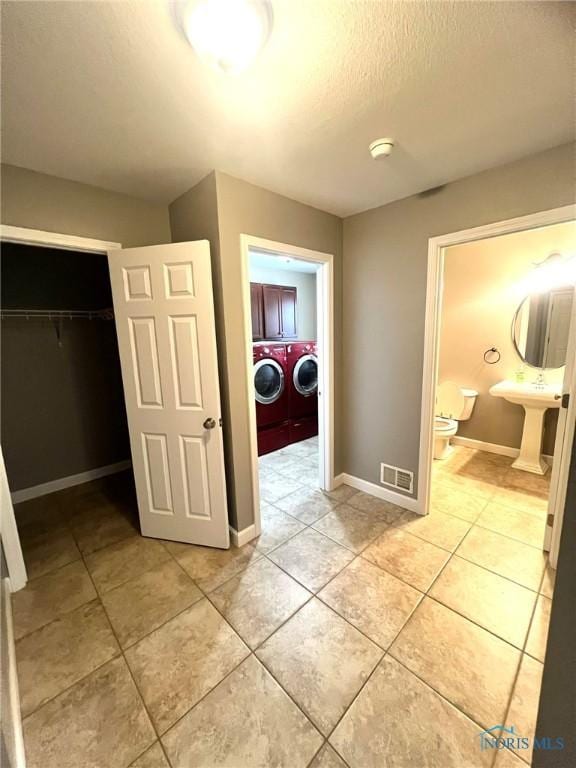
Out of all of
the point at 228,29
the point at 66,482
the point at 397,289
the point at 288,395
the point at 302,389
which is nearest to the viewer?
the point at 228,29

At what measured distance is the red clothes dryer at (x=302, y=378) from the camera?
3729 mm

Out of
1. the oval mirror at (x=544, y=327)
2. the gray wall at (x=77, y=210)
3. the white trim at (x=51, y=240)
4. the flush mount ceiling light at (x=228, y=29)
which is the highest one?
the flush mount ceiling light at (x=228, y=29)

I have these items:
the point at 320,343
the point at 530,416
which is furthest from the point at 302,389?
the point at 530,416

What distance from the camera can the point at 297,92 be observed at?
1.17 meters

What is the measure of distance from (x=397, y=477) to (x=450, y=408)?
1.54m

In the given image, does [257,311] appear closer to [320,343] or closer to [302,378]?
[302,378]

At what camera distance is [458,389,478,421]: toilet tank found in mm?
3428

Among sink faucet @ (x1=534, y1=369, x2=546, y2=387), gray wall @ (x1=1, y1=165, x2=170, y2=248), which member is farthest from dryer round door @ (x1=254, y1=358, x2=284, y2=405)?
sink faucet @ (x1=534, y1=369, x2=546, y2=387)

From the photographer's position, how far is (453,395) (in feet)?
11.4

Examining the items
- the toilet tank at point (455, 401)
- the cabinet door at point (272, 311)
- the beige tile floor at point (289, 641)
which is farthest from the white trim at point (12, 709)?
the toilet tank at point (455, 401)

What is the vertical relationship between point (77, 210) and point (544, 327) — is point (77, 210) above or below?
above

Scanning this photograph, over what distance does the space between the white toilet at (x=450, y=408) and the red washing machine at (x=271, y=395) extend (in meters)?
1.80

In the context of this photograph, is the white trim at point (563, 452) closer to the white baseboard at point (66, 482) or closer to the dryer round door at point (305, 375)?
the dryer round door at point (305, 375)

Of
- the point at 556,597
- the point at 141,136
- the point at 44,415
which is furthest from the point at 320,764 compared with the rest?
the point at 44,415
